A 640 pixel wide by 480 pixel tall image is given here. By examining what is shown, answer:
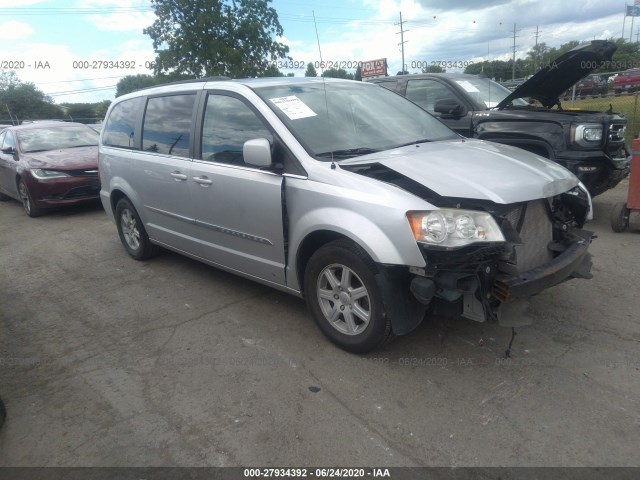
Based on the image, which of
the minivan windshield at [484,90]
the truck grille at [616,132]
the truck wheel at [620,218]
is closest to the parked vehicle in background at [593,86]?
the minivan windshield at [484,90]

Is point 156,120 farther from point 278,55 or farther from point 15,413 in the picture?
point 278,55

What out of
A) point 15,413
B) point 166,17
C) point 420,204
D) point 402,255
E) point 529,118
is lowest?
point 15,413

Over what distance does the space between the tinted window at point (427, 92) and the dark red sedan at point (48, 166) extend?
5729 millimetres

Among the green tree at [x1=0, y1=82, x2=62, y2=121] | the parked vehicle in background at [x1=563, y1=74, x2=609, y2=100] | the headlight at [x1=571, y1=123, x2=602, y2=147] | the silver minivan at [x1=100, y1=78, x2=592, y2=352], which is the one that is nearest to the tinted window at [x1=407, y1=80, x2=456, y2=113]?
the headlight at [x1=571, y1=123, x2=602, y2=147]

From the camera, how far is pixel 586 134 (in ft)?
18.3

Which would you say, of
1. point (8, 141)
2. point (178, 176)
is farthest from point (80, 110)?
point (178, 176)

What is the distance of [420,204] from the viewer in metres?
2.89

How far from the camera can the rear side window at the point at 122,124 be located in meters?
5.41

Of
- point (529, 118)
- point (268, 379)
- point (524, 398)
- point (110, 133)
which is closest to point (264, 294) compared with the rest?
point (268, 379)

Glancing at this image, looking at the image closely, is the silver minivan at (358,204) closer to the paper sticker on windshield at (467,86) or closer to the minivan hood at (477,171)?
the minivan hood at (477,171)

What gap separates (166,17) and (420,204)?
68.2 feet

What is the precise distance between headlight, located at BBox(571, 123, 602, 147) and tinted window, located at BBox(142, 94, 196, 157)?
4.27 meters

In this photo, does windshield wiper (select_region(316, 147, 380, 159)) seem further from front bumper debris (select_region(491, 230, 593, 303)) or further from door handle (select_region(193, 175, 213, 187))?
front bumper debris (select_region(491, 230, 593, 303))

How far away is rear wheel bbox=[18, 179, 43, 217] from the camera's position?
28.6 feet
